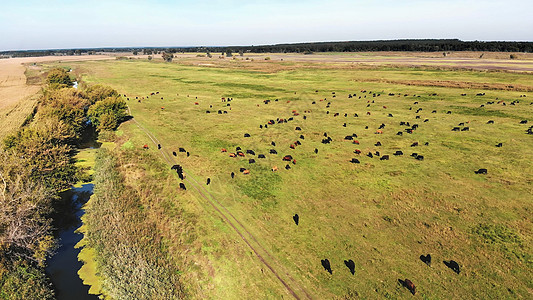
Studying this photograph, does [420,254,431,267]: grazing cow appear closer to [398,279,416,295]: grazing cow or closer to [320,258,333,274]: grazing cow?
[398,279,416,295]: grazing cow

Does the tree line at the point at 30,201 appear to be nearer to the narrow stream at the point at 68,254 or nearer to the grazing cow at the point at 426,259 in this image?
the narrow stream at the point at 68,254

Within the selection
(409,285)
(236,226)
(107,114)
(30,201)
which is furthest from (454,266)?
(107,114)

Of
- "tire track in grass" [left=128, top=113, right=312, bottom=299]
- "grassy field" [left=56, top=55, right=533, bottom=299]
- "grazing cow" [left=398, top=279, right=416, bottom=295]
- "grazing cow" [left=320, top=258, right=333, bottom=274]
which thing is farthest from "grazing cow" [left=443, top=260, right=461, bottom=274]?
"tire track in grass" [left=128, top=113, right=312, bottom=299]

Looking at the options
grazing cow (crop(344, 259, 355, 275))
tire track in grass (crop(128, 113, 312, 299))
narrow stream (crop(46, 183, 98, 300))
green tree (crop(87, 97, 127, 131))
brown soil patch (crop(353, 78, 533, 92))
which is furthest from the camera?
brown soil patch (crop(353, 78, 533, 92))

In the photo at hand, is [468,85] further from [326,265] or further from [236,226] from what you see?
[236,226]

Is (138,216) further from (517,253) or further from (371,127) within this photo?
(371,127)

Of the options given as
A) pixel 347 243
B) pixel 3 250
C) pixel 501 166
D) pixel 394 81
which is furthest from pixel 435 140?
pixel 394 81

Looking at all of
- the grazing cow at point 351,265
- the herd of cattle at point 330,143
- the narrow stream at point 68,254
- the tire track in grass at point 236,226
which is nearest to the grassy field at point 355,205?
the tire track in grass at point 236,226

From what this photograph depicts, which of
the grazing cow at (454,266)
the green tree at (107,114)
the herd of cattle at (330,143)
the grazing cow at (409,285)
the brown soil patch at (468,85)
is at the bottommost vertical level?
the grazing cow at (409,285)

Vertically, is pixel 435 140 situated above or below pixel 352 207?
above
